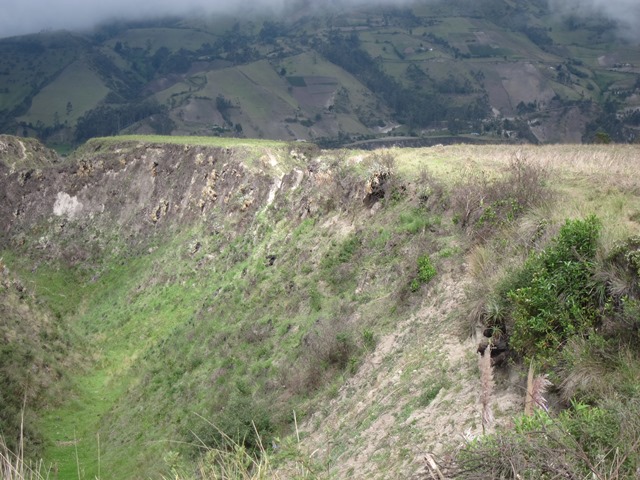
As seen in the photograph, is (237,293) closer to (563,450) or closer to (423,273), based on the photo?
(423,273)

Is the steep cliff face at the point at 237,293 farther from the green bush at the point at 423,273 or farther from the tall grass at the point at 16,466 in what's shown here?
the tall grass at the point at 16,466

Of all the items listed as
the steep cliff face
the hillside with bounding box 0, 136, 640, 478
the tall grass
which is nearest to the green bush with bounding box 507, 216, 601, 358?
the hillside with bounding box 0, 136, 640, 478

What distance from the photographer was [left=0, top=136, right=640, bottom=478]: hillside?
23.6ft

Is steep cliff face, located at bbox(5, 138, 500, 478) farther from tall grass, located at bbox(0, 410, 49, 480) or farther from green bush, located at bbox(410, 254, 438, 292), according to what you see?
tall grass, located at bbox(0, 410, 49, 480)

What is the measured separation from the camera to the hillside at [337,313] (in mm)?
7188

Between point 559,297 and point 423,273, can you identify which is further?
point 423,273

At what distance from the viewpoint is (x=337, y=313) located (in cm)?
1577

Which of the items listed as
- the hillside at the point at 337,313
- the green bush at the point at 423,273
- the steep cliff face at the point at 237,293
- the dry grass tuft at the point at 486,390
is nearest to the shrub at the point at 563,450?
the hillside at the point at 337,313

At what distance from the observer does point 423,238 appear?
1565 centimetres

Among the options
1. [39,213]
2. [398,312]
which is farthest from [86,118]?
[398,312]

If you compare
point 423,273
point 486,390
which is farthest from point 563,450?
point 423,273

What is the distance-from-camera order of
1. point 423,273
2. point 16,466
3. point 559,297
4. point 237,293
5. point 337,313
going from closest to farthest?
1. point 16,466
2. point 559,297
3. point 423,273
4. point 337,313
5. point 237,293

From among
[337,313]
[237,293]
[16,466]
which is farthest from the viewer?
[237,293]

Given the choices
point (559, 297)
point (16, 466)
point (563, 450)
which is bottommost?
point (559, 297)
